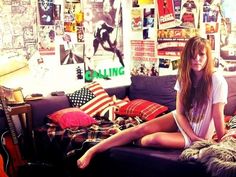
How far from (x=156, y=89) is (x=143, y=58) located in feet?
2.38

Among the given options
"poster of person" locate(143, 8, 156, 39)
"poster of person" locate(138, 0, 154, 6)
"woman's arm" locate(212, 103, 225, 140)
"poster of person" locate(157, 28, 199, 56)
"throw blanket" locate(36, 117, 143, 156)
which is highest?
"poster of person" locate(138, 0, 154, 6)

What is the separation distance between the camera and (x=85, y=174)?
3.13 metres

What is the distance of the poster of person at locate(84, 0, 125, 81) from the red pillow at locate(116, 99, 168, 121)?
0.69 m

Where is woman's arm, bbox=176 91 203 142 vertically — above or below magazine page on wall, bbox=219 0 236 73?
below

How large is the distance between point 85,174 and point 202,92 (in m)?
1.12

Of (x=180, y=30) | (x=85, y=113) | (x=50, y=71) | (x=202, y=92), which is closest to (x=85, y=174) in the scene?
(x=85, y=113)

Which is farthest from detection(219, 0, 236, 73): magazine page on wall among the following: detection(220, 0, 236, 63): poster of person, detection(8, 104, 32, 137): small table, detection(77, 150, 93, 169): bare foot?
detection(8, 104, 32, 137): small table

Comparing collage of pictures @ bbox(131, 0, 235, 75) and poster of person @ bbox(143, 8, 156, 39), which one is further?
poster of person @ bbox(143, 8, 156, 39)

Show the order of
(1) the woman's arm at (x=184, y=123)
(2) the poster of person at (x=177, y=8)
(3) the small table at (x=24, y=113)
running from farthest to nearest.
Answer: (2) the poster of person at (x=177, y=8), (3) the small table at (x=24, y=113), (1) the woman's arm at (x=184, y=123)

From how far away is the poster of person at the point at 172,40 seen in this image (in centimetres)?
438

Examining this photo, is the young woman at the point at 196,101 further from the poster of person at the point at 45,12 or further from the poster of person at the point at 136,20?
the poster of person at the point at 136,20

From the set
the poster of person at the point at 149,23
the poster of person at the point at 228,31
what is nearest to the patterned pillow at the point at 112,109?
the poster of person at the point at 149,23

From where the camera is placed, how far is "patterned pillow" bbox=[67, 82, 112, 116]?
158 inches

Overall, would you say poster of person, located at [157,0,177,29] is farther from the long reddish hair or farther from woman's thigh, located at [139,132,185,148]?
woman's thigh, located at [139,132,185,148]
